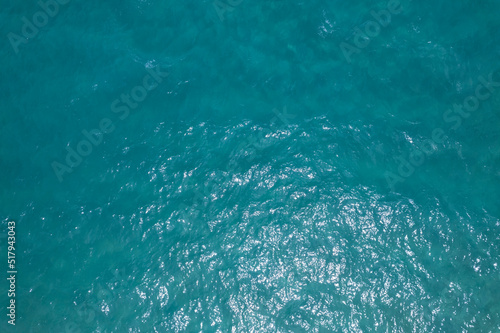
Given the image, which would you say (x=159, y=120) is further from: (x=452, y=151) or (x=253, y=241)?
(x=452, y=151)

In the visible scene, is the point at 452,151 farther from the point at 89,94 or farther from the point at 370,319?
the point at 89,94

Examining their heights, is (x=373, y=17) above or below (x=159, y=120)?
above

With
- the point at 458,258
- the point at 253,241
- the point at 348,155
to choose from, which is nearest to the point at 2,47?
the point at 253,241

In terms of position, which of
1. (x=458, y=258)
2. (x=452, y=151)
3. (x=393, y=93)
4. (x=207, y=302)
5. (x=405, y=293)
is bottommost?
(x=207, y=302)

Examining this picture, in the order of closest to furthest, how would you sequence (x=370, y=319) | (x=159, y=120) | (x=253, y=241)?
(x=370, y=319) < (x=253, y=241) < (x=159, y=120)

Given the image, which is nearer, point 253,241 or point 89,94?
point 253,241

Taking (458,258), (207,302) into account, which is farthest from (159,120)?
(458,258)

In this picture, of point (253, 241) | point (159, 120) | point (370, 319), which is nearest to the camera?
point (370, 319)
